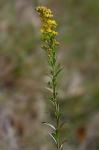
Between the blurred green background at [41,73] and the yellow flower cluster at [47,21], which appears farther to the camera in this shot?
the blurred green background at [41,73]

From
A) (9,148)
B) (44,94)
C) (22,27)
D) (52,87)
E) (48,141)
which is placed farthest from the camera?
(22,27)

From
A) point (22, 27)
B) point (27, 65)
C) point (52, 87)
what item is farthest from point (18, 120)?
point (52, 87)

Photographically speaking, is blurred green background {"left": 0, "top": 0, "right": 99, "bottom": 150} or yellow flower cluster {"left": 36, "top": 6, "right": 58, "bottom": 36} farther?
blurred green background {"left": 0, "top": 0, "right": 99, "bottom": 150}

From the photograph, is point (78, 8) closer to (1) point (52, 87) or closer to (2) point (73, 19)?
(2) point (73, 19)

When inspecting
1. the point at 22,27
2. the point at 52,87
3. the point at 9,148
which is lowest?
the point at 9,148

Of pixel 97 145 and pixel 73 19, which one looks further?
pixel 73 19
